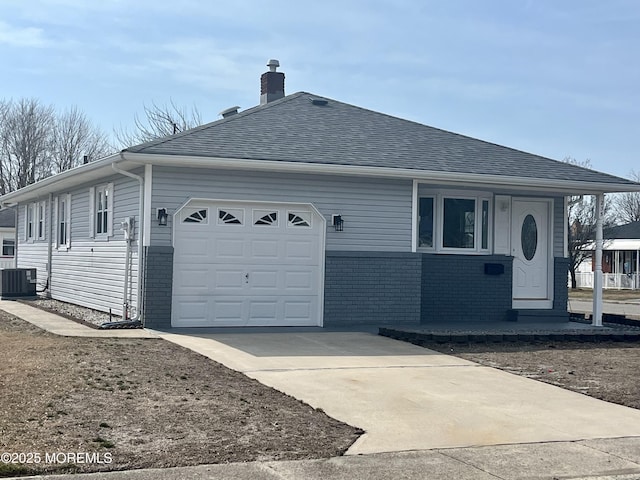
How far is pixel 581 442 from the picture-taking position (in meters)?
7.50

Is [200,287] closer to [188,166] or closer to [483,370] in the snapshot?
[188,166]

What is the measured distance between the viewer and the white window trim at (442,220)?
17.4m

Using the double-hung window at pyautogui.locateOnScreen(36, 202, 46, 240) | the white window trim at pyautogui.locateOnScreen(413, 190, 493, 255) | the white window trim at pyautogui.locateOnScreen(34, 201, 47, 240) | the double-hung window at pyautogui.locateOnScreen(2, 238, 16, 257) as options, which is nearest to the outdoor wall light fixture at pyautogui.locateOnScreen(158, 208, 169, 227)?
the white window trim at pyautogui.locateOnScreen(413, 190, 493, 255)

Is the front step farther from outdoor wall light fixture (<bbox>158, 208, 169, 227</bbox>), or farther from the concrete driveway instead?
Result: outdoor wall light fixture (<bbox>158, 208, 169, 227</bbox>)

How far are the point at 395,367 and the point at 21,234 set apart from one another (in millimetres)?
20237

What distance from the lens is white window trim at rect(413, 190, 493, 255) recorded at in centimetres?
1739

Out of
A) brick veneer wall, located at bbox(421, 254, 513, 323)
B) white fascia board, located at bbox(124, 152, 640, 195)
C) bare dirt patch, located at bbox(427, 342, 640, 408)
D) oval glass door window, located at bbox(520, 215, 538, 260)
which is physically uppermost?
white fascia board, located at bbox(124, 152, 640, 195)

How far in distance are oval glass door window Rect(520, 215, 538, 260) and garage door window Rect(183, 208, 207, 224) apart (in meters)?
7.34

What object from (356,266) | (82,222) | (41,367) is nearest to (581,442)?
(41,367)

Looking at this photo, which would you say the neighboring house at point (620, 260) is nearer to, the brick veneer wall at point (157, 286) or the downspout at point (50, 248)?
the downspout at point (50, 248)

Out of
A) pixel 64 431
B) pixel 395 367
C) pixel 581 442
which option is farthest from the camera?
pixel 395 367

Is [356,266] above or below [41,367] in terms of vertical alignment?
above

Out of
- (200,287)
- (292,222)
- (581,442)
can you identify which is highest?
(292,222)

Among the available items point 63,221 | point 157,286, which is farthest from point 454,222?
point 63,221
